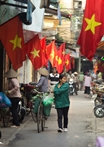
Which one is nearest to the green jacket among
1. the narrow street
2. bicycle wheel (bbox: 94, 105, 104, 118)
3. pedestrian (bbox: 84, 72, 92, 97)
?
the narrow street

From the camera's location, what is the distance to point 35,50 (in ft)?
41.7

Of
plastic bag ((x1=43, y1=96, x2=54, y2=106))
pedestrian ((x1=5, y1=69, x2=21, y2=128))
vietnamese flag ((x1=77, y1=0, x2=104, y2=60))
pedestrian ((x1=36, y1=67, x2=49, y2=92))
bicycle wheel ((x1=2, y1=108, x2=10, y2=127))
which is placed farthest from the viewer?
pedestrian ((x1=36, y1=67, x2=49, y2=92))

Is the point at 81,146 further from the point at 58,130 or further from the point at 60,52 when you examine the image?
the point at 60,52

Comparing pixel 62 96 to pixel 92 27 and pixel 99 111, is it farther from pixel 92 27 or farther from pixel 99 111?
pixel 99 111

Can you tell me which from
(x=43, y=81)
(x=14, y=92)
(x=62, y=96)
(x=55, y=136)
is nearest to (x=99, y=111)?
(x=43, y=81)

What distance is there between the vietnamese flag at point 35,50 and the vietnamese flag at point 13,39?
6.73 feet

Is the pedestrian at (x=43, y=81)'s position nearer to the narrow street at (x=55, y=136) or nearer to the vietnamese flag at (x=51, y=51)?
the narrow street at (x=55, y=136)

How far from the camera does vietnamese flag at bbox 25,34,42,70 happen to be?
12.3 m

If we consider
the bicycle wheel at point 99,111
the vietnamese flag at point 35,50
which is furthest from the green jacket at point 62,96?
the bicycle wheel at point 99,111

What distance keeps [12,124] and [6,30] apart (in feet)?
11.2

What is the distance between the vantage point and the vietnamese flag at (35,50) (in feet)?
40.3

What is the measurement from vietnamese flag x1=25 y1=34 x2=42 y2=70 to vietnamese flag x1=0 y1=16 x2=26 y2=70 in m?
2.05

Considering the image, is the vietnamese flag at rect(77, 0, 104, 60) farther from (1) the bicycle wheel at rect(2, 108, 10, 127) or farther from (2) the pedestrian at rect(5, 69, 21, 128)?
(1) the bicycle wheel at rect(2, 108, 10, 127)

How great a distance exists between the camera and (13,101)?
11.0 metres
